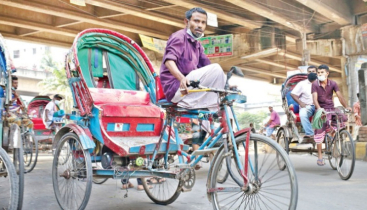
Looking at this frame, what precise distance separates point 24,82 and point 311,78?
36315 millimetres

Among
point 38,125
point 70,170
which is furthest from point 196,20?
point 38,125

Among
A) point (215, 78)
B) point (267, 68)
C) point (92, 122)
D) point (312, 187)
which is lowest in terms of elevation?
point (312, 187)

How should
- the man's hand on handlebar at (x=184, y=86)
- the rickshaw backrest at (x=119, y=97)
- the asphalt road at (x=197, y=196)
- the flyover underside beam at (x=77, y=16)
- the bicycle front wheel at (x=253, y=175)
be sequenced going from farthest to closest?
the flyover underside beam at (x=77, y=16), the rickshaw backrest at (x=119, y=97), the asphalt road at (x=197, y=196), the man's hand on handlebar at (x=184, y=86), the bicycle front wheel at (x=253, y=175)

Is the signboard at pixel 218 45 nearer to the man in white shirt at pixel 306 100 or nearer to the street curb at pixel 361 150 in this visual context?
the street curb at pixel 361 150

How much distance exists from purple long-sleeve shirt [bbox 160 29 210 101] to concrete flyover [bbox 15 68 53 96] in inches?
1463

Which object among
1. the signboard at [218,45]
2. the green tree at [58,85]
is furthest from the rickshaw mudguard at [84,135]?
the green tree at [58,85]

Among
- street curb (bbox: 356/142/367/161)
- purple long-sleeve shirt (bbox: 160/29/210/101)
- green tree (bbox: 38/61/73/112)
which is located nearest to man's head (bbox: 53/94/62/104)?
purple long-sleeve shirt (bbox: 160/29/210/101)

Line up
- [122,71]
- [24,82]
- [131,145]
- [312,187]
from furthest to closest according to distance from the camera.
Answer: [24,82]
[312,187]
[122,71]
[131,145]

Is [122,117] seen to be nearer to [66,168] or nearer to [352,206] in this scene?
[66,168]

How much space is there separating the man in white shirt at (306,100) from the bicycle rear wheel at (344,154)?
0.77 metres

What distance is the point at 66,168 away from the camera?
15.0 ft

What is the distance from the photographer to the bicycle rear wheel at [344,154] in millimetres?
6766

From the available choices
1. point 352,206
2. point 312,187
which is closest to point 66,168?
point 352,206

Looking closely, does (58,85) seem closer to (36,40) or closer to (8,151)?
(36,40)
